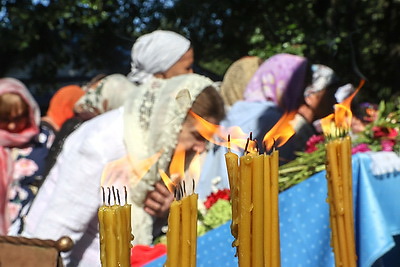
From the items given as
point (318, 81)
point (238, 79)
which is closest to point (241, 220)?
point (318, 81)

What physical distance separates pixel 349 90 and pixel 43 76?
914 cm

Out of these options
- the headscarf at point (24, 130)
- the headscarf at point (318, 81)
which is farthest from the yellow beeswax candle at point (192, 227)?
the headscarf at point (24, 130)

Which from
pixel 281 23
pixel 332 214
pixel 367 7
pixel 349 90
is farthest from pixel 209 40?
pixel 332 214

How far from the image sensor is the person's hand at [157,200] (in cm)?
244

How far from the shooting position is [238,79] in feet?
12.8

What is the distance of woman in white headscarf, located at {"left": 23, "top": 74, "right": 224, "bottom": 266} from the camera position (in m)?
2.28

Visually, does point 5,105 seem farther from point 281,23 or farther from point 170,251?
point 170,251

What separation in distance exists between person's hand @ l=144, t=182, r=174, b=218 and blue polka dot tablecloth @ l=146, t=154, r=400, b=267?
0.30 meters

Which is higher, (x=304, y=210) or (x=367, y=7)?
(x=367, y=7)

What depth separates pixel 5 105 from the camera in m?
4.34

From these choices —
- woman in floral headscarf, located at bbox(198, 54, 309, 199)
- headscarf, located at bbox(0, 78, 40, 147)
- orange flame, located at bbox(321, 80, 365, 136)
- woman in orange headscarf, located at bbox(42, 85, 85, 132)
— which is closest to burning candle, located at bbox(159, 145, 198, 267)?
orange flame, located at bbox(321, 80, 365, 136)

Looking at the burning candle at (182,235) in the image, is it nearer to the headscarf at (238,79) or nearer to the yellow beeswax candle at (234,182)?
the yellow beeswax candle at (234,182)

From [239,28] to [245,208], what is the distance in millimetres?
6594

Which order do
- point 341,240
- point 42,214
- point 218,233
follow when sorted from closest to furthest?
1. point 341,240
2. point 218,233
3. point 42,214
